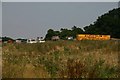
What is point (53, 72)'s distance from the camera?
7.68 metres

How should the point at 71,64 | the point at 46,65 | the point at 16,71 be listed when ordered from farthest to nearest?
the point at 46,65 → the point at 16,71 → the point at 71,64

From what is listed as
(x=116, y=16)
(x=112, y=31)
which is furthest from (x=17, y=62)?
(x=116, y=16)

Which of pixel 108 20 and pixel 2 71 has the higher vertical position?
pixel 108 20

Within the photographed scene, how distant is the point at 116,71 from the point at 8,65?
8.91ft

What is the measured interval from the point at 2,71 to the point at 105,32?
265 feet

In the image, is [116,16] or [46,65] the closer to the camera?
[46,65]

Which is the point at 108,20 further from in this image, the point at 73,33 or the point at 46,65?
the point at 46,65

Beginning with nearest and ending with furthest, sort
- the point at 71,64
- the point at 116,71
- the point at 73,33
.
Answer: the point at 71,64 → the point at 116,71 → the point at 73,33

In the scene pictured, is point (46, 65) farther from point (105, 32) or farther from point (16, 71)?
point (105, 32)

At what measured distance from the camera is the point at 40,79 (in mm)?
7066

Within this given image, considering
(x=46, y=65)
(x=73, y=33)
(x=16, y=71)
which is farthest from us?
(x=73, y=33)

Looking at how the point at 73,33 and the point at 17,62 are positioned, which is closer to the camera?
the point at 17,62

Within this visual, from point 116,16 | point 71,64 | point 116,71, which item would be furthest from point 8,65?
point 116,16

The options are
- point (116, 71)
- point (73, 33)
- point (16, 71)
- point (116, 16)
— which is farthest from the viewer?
point (73, 33)
